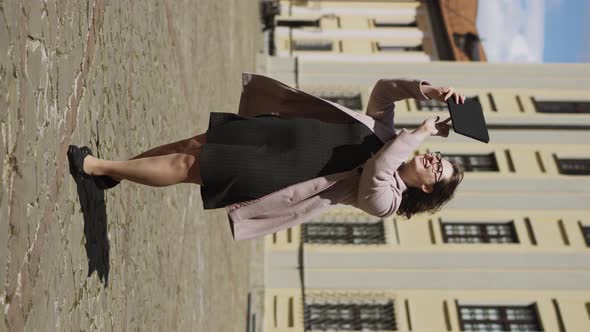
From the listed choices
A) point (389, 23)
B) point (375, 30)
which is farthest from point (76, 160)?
point (389, 23)

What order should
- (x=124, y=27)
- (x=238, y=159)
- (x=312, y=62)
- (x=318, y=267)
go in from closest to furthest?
(x=238, y=159) → (x=124, y=27) → (x=318, y=267) → (x=312, y=62)

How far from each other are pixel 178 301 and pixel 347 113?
369cm

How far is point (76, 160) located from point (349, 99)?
18.2 meters

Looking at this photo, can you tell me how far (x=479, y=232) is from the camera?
17094 millimetres

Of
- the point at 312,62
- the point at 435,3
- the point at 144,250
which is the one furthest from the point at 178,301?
the point at 435,3

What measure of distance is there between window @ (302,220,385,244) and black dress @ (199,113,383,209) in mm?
13852

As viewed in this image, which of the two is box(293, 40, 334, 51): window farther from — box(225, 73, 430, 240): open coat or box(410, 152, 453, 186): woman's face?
box(410, 152, 453, 186): woman's face

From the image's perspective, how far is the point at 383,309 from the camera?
16.0 meters

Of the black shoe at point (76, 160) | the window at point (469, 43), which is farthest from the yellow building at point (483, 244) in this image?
the black shoe at point (76, 160)

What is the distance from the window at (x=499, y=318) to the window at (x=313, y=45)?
56.7 ft

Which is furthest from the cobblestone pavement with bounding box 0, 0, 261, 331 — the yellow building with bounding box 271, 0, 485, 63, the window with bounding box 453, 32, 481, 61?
the yellow building with bounding box 271, 0, 485, 63

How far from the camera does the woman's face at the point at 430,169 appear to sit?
378 cm

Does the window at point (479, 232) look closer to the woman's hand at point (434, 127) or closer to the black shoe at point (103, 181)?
the woman's hand at point (434, 127)

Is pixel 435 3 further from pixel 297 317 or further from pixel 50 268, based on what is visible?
pixel 50 268
